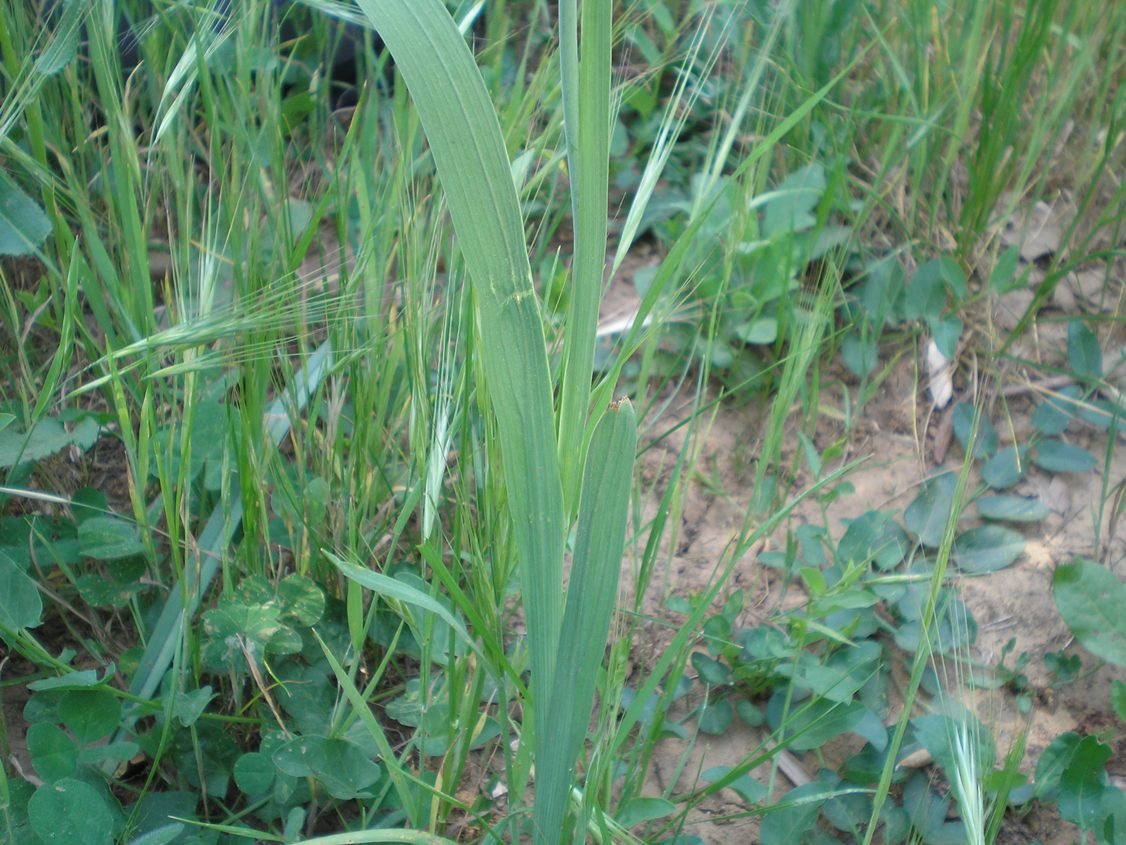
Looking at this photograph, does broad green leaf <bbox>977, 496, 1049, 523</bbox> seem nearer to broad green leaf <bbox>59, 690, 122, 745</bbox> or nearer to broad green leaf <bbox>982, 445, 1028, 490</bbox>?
broad green leaf <bbox>982, 445, 1028, 490</bbox>

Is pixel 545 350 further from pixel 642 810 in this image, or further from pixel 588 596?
pixel 642 810

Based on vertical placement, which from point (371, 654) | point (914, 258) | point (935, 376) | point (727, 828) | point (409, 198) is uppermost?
point (409, 198)

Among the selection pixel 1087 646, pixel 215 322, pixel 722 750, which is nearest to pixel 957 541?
pixel 1087 646

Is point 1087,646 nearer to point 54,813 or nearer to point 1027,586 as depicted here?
point 1027,586

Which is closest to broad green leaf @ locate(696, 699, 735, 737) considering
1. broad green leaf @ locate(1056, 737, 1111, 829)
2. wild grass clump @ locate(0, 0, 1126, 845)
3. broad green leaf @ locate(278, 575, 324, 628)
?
wild grass clump @ locate(0, 0, 1126, 845)

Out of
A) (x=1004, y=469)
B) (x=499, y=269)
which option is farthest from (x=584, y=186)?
(x=1004, y=469)
